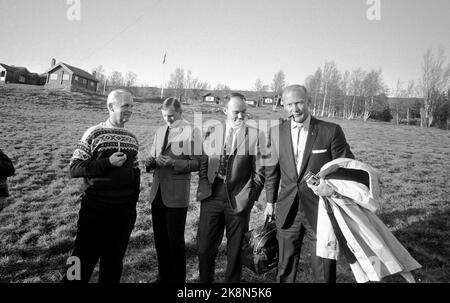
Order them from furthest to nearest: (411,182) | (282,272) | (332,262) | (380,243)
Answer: (411,182) → (282,272) → (332,262) → (380,243)

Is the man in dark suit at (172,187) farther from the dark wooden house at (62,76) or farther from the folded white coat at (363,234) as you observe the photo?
the dark wooden house at (62,76)

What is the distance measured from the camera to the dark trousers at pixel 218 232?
3.21 metres

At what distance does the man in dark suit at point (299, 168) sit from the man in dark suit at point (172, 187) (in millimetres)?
1156

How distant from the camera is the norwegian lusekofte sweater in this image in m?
2.68

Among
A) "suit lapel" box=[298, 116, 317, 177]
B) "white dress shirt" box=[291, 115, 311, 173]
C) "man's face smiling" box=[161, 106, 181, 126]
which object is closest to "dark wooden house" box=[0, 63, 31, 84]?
"man's face smiling" box=[161, 106, 181, 126]

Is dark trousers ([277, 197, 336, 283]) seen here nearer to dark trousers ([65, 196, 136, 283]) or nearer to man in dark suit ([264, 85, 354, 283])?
man in dark suit ([264, 85, 354, 283])

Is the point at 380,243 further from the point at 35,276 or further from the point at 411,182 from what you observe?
the point at 411,182

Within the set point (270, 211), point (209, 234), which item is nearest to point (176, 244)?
point (209, 234)

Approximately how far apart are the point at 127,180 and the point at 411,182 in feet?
28.5

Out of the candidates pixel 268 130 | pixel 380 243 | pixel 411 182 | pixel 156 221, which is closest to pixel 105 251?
pixel 156 221

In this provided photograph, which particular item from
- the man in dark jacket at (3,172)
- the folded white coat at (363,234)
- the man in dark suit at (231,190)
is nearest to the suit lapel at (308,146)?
the folded white coat at (363,234)

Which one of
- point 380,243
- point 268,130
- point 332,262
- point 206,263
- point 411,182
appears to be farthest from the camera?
point 411,182

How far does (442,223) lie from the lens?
535cm
